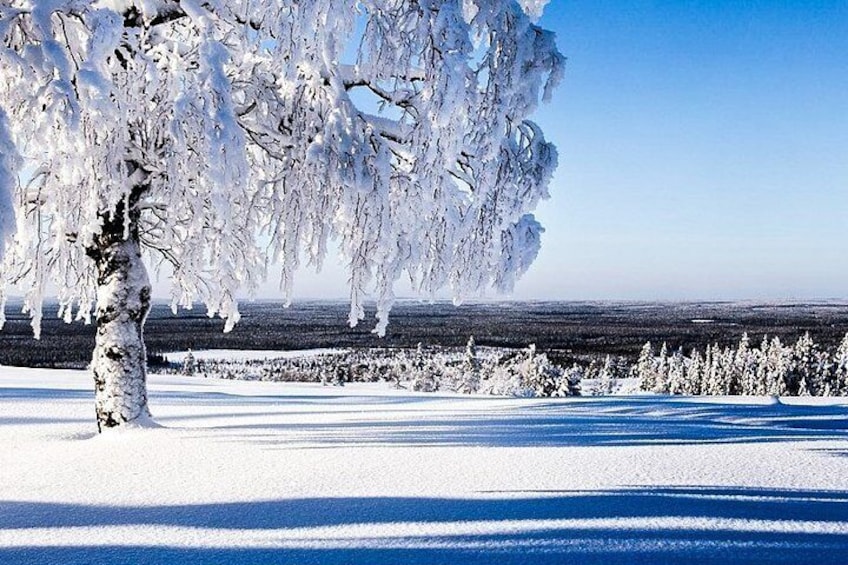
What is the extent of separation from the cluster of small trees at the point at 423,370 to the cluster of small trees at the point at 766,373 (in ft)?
31.7

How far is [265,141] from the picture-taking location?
637cm

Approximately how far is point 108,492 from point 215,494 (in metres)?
0.65

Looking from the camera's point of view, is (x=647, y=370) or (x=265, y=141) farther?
(x=647, y=370)

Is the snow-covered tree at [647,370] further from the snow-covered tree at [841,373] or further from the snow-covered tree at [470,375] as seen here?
the snow-covered tree at [470,375]

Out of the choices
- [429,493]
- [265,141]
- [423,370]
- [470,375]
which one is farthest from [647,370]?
[429,493]

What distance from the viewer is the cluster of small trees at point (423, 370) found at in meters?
46.4

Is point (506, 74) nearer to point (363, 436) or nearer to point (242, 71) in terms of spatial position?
point (242, 71)

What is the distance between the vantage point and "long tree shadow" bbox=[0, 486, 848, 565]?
273 centimetres

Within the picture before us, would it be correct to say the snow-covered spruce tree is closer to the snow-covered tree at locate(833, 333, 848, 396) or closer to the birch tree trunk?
the birch tree trunk

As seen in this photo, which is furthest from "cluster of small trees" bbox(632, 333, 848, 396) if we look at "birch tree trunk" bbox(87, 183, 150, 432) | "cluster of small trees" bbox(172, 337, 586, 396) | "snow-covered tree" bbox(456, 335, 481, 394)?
"birch tree trunk" bbox(87, 183, 150, 432)

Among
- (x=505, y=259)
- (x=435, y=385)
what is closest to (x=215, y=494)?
(x=505, y=259)

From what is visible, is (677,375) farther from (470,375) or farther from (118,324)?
(118,324)

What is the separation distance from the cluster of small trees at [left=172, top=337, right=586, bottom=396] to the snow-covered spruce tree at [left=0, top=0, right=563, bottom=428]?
27.6 m

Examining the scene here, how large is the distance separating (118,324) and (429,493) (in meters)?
3.88
